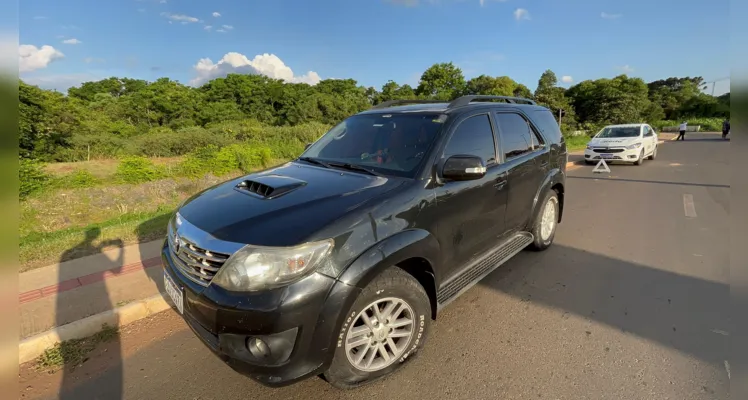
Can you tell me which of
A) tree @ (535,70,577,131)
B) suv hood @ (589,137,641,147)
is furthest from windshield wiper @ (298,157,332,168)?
tree @ (535,70,577,131)

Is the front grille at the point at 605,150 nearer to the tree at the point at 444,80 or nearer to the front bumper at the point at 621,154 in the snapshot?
the front bumper at the point at 621,154

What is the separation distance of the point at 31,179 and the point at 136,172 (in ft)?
8.31

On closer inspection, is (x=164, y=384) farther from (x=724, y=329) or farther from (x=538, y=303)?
(x=724, y=329)

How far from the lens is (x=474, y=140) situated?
3.37 metres

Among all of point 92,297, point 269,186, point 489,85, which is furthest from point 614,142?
point 489,85

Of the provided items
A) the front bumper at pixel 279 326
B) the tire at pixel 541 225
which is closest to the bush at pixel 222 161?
the tire at pixel 541 225

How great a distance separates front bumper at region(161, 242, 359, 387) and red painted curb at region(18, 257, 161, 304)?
9.20 ft

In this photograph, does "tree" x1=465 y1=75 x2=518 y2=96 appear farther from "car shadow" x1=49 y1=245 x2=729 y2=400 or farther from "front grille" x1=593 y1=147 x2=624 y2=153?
"car shadow" x1=49 y1=245 x2=729 y2=400

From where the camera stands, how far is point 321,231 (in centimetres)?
207

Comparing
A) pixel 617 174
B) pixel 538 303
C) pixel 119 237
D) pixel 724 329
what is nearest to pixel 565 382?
pixel 538 303

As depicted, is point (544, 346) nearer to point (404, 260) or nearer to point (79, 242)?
point (404, 260)

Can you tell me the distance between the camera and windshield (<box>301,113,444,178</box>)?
9.68 ft

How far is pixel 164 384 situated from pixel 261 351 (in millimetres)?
1181

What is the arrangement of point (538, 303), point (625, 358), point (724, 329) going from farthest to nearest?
point (538, 303) → point (724, 329) → point (625, 358)
